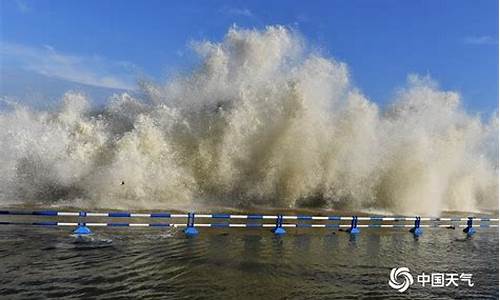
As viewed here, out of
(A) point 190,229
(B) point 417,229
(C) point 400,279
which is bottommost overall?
(C) point 400,279

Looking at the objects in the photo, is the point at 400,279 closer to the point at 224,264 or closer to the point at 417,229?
the point at 224,264

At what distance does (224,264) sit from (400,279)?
345 cm

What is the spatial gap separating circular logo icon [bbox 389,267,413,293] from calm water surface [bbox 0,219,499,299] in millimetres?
146

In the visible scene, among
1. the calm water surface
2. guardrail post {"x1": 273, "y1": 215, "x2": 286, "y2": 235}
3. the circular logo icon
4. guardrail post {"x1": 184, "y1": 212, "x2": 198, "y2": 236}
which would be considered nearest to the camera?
the calm water surface

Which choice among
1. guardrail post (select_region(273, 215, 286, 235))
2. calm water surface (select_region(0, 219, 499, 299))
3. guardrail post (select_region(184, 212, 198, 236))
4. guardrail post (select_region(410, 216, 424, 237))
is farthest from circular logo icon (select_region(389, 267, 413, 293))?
guardrail post (select_region(184, 212, 198, 236))

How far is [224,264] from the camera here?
987 cm

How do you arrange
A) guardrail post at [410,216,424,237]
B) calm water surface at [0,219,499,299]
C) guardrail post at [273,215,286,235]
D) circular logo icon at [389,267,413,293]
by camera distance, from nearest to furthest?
calm water surface at [0,219,499,299], circular logo icon at [389,267,413,293], guardrail post at [273,215,286,235], guardrail post at [410,216,424,237]

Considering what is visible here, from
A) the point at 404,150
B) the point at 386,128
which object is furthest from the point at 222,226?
the point at 386,128

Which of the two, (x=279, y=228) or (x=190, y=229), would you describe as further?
(x=279, y=228)

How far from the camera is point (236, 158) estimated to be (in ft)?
72.3

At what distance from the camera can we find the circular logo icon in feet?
29.9

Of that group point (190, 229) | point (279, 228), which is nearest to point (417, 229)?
point (279, 228)

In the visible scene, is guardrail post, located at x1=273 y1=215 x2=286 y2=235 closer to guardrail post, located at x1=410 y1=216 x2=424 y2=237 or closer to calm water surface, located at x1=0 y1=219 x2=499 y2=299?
calm water surface, located at x1=0 y1=219 x2=499 y2=299

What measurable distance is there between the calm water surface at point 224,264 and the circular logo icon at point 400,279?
0.15m
